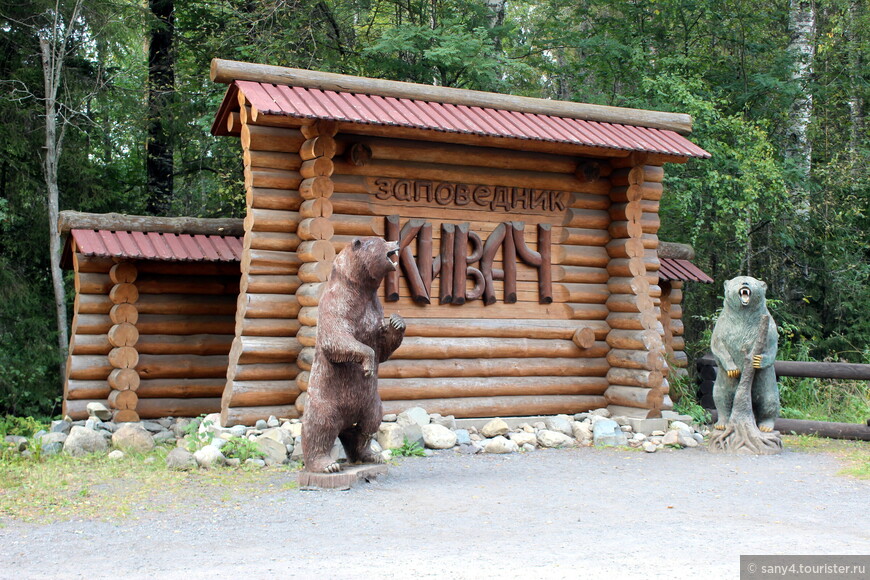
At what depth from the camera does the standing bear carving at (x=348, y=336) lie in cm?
761

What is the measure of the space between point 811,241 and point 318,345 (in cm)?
1202

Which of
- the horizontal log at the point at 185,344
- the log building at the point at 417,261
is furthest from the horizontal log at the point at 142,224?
the horizontal log at the point at 185,344

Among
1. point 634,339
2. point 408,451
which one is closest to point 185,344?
point 408,451

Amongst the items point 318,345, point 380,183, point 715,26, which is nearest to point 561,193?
point 380,183

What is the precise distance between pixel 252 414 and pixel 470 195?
148 inches

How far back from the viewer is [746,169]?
14688 mm

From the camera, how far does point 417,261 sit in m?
10.8

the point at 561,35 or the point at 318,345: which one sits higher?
the point at 561,35

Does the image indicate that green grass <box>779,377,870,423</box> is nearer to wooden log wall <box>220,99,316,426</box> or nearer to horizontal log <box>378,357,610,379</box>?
horizontal log <box>378,357,610,379</box>

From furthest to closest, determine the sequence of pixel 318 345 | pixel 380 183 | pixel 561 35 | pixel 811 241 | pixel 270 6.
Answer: pixel 561 35 < pixel 811 241 < pixel 270 6 < pixel 380 183 < pixel 318 345

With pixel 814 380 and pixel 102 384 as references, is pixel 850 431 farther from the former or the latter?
pixel 102 384

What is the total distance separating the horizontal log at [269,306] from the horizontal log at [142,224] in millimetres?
1938

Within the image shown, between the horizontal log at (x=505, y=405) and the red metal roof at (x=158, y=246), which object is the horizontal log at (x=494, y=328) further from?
the red metal roof at (x=158, y=246)

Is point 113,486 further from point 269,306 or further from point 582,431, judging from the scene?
point 582,431
